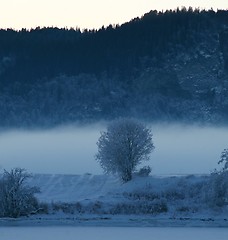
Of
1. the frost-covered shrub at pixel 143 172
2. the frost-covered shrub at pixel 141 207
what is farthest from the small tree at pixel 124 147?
the frost-covered shrub at pixel 141 207

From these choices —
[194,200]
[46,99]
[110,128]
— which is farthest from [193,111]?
[194,200]

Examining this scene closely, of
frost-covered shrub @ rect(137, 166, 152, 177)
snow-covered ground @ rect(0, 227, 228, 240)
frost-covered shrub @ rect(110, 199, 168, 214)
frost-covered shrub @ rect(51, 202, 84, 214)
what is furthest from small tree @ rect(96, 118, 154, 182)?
snow-covered ground @ rect(0, 227, 228, 240)

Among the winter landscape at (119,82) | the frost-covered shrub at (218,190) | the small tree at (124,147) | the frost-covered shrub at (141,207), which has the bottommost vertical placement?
the frost-covered shrub at (141,207)

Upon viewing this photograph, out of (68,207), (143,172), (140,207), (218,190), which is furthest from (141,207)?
(143,172)

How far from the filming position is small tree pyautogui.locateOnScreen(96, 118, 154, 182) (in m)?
63.1

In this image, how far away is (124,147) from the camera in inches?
2494

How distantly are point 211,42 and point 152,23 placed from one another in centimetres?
1394

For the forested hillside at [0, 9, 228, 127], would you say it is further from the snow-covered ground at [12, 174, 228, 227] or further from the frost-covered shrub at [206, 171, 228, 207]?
the frost-covered shrub at [206, 171, 228, 207]

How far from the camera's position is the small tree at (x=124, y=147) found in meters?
63.1

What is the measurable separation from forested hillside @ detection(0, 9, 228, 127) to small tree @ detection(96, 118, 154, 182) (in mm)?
87443

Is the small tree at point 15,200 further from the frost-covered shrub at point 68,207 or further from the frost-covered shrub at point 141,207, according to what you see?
the frost-covered shrub at point 141,207

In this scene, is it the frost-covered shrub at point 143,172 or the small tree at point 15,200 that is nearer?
the small tree at point 15,200

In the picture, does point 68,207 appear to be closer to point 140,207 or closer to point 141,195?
point 140,207

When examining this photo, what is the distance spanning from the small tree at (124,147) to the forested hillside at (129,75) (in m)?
87.4
